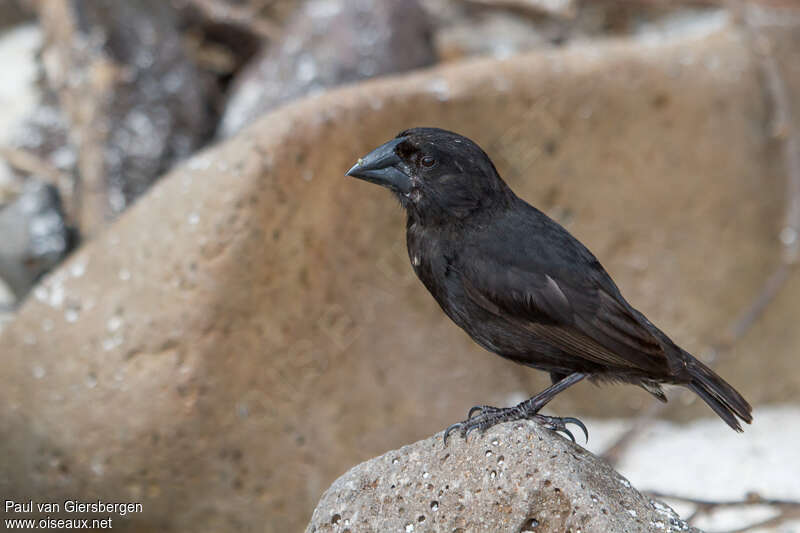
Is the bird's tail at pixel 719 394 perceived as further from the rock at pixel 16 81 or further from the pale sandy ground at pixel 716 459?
the rock at pixel 16 81

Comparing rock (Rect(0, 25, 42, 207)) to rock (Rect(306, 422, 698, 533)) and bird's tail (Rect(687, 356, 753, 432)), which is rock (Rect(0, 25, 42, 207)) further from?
bird's tail (Rect(687, 356, 753, 432))

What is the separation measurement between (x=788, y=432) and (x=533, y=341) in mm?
3356

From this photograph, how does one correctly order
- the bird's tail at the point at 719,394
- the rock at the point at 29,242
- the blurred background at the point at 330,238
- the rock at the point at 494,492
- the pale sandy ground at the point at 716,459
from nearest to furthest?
the rock at the point at 494,492 → the bird's tail at the point at 719,394 → the blurred background at the point at 330,238 → the pale sandy ground at the point at 716,459 → the rock at the point at 29,242

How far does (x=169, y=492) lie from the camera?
3.66 meters

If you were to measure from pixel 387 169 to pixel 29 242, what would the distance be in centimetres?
292

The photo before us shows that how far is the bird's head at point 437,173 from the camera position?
8.52 feet

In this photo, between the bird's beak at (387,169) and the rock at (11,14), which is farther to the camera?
the rock at (11,14)

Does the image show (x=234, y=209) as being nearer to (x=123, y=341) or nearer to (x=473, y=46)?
(x=123, y=341)

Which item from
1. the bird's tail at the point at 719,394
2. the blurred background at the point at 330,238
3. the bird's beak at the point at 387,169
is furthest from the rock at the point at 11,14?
the bird's tail at the point at 719,394

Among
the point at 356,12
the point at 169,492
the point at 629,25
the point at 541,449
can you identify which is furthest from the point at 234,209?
the point at 629,25

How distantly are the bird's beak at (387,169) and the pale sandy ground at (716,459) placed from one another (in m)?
2.59

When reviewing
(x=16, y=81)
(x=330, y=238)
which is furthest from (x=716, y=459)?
(x=16, y=81)

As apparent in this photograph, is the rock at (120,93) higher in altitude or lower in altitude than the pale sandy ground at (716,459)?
higher

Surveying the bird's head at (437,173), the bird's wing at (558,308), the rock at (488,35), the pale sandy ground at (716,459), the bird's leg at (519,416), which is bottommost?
the pale sandy ground at (716,459)
